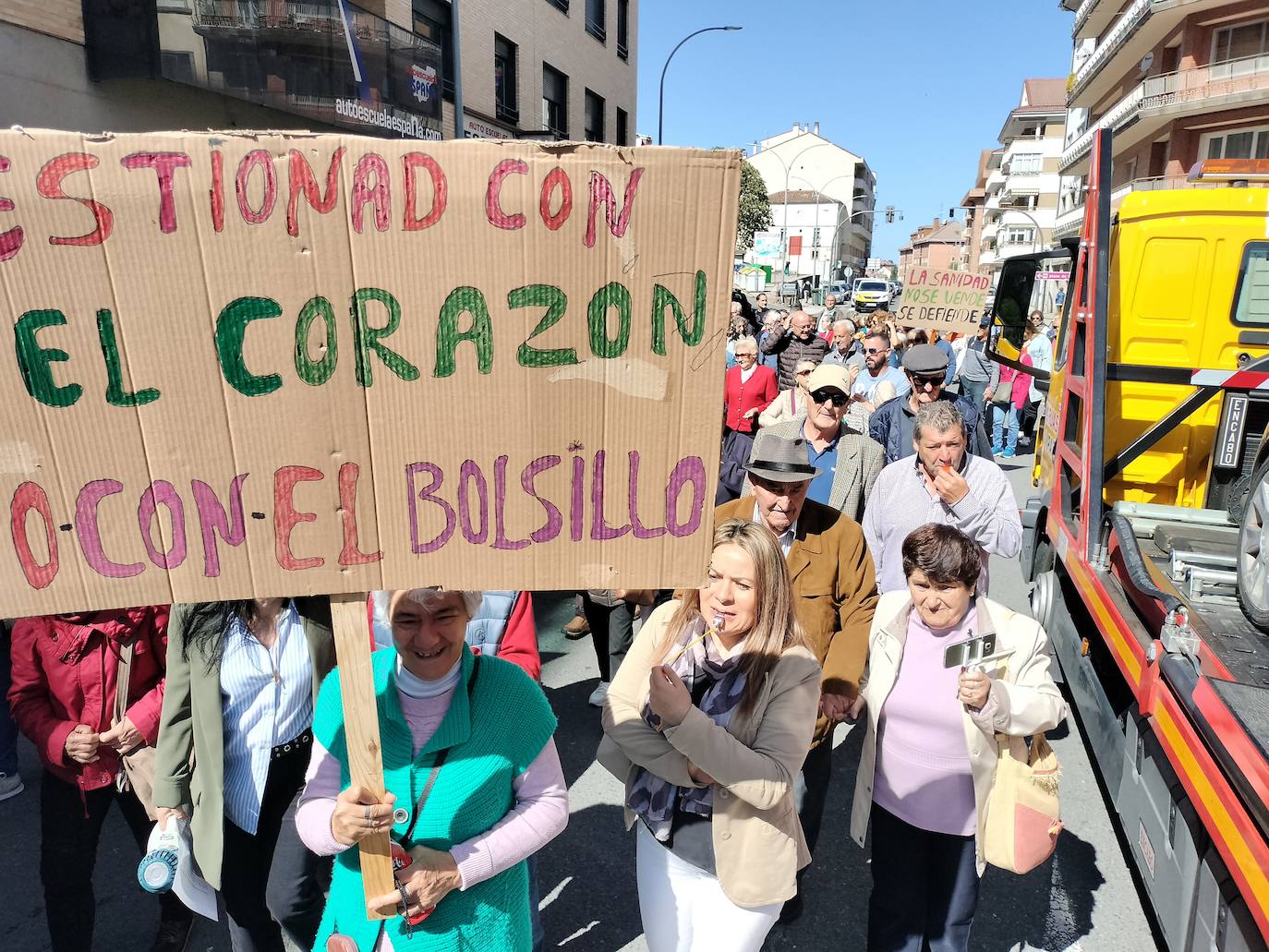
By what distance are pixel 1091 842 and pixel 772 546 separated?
244cm

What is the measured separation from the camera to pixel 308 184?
55.7 inches

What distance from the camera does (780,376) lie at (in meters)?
9.88

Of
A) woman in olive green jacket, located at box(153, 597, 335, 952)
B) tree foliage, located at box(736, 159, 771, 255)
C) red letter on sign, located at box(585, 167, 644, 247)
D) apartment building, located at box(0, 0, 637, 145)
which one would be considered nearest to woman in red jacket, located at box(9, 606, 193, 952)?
woman in olive green jacket, located at box(153, 597, 335, 952)

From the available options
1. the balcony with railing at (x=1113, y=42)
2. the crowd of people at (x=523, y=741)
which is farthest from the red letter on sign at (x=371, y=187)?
the balcony with railing at (x=1113, y=42)

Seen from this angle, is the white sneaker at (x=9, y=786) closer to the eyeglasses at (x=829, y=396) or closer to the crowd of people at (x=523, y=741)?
the crowd of people at (x=523, y=741)

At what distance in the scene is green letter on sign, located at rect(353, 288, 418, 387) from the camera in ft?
4.83

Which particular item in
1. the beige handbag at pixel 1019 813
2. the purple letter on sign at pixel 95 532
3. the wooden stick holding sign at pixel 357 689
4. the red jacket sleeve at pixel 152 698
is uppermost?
the purple letter on sign at pixel 95 532

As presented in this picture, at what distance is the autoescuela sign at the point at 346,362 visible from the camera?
1.40m

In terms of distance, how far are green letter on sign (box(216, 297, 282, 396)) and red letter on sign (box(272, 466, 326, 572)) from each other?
0.17m

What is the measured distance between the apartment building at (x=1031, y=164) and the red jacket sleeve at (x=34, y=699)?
68402 mm

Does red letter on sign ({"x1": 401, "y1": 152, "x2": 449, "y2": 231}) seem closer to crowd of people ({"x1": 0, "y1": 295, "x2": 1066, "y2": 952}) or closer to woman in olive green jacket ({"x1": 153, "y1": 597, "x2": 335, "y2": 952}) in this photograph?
crowd of people ({"x1": 0, "y1": 295, "x2": 1066, "y2": 952})

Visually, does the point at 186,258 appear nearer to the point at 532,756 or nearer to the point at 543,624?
the point at 532,756

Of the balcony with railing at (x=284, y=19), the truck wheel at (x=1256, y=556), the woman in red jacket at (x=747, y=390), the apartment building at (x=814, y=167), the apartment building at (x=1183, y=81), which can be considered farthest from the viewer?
the apartment building at (x=814, y=167)

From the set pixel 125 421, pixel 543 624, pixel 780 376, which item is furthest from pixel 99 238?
pixel 780 376
